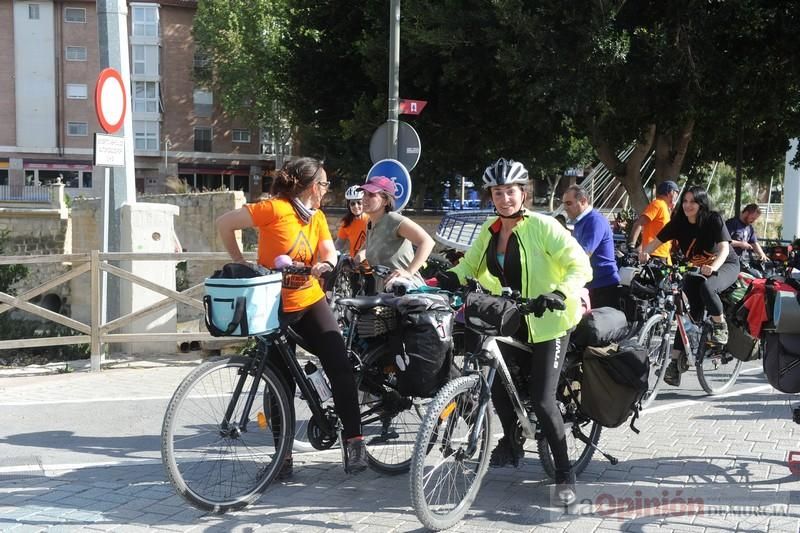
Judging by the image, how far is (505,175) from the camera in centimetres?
436

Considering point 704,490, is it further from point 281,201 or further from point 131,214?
point 131,214

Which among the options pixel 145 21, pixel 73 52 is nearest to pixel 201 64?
pixel 145 21

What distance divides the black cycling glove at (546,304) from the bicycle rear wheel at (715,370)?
12.5 ft

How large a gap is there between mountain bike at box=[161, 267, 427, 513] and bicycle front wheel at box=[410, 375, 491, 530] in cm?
75

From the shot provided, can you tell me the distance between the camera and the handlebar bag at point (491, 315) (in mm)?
4051

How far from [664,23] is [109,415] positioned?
12160 millimetres

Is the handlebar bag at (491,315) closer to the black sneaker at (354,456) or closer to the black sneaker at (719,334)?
the black sneaker at (354,456)

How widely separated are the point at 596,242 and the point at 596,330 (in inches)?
87.6

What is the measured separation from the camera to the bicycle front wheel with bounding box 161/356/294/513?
4.14 m

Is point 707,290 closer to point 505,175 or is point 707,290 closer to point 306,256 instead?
point 505,175

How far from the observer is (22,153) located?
6141 centimetres

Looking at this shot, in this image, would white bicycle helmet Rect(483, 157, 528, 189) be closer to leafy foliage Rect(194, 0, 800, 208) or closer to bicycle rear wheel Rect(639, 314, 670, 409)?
bicycle rear wheel Rect(639, 314, 670, 409)

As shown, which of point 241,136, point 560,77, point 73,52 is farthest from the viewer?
point 241,136

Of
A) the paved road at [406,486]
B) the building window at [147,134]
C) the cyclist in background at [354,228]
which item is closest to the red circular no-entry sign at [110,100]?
the cyclist in background at [354,228]
